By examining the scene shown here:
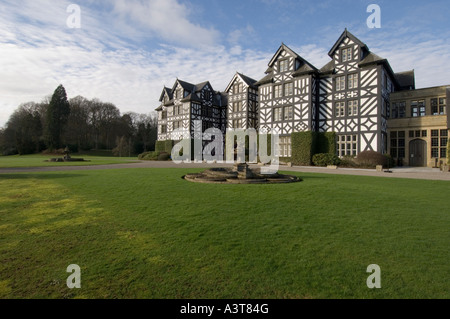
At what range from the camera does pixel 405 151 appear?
24.1 m

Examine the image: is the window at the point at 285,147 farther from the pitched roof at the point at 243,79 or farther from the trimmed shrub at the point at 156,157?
the trimmed shrub at the point at 156,157

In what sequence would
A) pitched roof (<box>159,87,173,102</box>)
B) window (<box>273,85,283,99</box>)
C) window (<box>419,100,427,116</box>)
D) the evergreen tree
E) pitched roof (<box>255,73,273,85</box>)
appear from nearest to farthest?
window (<box>419,100,427,116</box>)
window (<box>273,85,283,99</box>)
pitched roof (<box>255,73,273,85</box>)
pitched roof (<box>159,87,173,102</box>)
the evergreen tree

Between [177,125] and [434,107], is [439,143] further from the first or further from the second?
[177,125]

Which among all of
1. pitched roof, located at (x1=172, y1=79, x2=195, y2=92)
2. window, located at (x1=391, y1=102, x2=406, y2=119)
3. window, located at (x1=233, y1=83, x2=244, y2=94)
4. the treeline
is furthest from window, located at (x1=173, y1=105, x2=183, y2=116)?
window, located at (x1=391, y1=102, x2=406, y2=119)

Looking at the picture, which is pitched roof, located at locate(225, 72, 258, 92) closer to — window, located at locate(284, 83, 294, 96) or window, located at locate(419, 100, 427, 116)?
window, located at locate(284, 83, 294, 96)

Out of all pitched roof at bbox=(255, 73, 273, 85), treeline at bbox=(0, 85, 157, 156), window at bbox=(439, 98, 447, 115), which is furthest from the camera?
treeline at bbox=(0, 85, 157, 156)

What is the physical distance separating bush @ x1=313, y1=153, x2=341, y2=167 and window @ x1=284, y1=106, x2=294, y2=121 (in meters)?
5.24

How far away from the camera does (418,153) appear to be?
23594 mm

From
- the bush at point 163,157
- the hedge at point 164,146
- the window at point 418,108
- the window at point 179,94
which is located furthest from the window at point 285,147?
the window at point 179,94

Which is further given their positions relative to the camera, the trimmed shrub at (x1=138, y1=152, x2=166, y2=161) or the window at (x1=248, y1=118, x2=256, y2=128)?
the trimmed shrub at (x1=138, y1=152, x2=166, y2=161)

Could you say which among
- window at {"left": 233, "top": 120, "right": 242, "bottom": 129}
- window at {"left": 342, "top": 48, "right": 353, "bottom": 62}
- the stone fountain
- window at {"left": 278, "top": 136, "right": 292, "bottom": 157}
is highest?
window at {"left": 342, "top": 48, "right": 353, "bottom": 62}

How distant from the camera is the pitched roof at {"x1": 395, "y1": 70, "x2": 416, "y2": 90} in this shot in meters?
27.1

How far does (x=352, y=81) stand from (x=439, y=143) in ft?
31.4

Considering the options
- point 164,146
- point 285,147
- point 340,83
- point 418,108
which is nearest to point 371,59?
point 340,83
